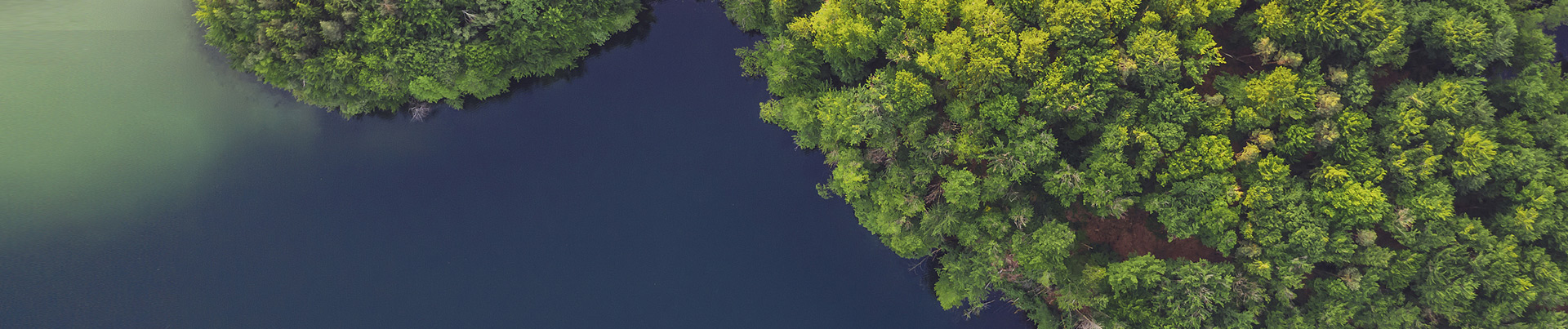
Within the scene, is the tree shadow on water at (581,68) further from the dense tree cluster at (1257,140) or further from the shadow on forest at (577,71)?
the dense tree cluster at (1257,140)

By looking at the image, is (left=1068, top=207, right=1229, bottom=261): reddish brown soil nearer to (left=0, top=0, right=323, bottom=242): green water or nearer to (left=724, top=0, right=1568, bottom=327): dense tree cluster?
(left=724, top=0, right=1568, bottom=327): dense tree cluster

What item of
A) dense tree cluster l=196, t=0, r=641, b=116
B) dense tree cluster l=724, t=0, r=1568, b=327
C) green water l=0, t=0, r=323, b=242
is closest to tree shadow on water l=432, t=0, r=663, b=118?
dense tree cluster l=196, t=0, r=641, b=116

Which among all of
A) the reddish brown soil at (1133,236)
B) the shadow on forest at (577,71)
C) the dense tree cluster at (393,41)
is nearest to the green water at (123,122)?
the dense tree cluster at (393,41)

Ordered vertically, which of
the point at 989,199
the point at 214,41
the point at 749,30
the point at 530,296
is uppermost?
the point at 214,41

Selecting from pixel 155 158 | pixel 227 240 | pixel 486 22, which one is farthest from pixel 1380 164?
pixel 155 158

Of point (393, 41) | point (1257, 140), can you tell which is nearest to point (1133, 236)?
point (1257, 140)

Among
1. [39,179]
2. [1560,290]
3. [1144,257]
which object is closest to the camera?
[1560,290]

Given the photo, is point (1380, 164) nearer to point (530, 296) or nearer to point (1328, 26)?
point (1328, 26)

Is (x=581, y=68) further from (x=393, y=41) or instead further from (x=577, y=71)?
(x=393, y=41)
